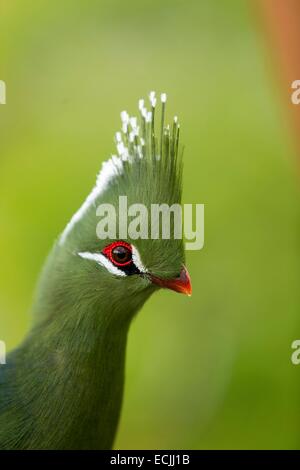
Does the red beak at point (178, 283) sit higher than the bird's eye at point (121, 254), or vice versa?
the bird's eye at point (121, 254)

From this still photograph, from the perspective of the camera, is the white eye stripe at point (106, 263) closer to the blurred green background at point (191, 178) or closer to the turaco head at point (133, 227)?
the turaco head at point (133, 227)

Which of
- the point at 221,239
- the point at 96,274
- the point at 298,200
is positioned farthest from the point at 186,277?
the point at 298,200

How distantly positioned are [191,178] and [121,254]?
3.80ft

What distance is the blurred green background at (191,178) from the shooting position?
287 cm

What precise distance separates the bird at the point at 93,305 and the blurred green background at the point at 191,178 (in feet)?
2.58

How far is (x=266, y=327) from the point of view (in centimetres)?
300

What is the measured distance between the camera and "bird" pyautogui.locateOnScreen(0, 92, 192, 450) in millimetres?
1849

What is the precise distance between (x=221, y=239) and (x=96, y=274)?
120cm

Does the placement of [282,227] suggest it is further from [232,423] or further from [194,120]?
[232,423]

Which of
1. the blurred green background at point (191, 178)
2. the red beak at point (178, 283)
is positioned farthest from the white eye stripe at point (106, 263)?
the blurred green background at point (191, 178)

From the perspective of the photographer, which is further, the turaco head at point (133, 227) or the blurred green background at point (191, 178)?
the blurred green background at point (191, 178)

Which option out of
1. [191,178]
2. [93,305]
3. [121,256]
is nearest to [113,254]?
[121,256]

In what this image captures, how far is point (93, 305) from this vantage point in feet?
6.36

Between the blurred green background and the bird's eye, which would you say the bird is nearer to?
the bird's eye
